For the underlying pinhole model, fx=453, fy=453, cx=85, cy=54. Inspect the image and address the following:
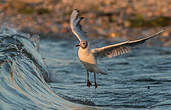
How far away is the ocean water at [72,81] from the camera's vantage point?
607cm

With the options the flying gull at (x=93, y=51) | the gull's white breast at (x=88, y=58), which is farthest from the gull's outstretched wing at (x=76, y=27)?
the gull's white breast at (x=88, y=58)

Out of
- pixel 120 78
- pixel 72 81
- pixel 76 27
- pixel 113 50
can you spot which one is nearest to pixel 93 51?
pixel 113 50

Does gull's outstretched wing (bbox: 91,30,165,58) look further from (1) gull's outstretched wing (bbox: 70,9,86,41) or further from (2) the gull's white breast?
(1) gull's outstretched wing (bbox: 70,9,86,41)

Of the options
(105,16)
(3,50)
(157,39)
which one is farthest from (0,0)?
(3,50)

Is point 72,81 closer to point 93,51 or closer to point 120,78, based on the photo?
point 120,78

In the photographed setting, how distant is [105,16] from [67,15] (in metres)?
1.43

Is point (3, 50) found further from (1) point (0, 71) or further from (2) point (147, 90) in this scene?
(2) point (147, 90)

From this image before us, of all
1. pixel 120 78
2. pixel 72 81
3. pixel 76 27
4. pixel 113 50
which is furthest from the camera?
pixel 120 78

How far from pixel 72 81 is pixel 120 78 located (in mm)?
956

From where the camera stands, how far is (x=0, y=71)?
6.15 metres

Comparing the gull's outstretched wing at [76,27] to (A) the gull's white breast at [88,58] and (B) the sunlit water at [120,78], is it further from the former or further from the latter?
(B) the sunlit water at [120,78]

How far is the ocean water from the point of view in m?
6.07

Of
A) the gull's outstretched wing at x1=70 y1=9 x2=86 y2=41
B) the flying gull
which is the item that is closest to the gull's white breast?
the flying gull

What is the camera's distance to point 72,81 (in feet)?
27.8
